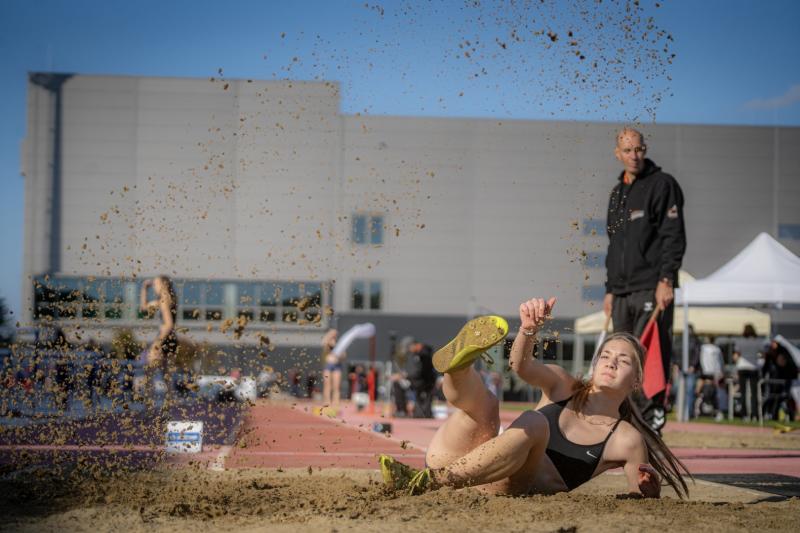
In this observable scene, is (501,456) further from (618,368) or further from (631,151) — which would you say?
(631,151)

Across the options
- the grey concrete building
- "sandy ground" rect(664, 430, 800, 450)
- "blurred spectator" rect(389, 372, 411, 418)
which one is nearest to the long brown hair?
"sandy ground" rect(664, 430, 800, 450)

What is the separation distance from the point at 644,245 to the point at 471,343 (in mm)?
3644

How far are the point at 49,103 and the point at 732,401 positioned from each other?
3824 centimetres

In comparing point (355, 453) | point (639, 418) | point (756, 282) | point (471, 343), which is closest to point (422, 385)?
point (756, 282)

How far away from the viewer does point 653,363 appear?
24.0 ft

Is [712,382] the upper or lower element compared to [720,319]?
lower

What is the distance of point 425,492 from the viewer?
15.0 ft

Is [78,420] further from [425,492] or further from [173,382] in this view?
[425,492]

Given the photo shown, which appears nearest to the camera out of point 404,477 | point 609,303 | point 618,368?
point 404,477

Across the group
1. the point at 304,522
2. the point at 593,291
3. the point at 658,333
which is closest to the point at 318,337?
the point at 593,291

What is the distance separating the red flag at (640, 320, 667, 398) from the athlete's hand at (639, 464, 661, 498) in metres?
2.59

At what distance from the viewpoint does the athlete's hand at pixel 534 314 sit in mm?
4527

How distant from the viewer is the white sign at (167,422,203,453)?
765 cm

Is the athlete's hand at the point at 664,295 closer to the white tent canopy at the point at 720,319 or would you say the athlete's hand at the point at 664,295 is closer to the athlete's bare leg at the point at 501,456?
the athlete's bare leg at the point at 501,456
